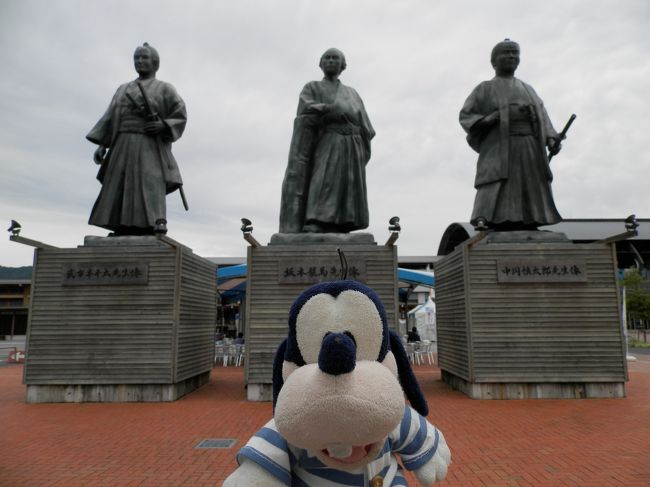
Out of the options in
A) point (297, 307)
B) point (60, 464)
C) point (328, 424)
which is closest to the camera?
point (328, 424)

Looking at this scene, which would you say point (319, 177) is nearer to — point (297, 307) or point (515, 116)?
→ point (515, 116)

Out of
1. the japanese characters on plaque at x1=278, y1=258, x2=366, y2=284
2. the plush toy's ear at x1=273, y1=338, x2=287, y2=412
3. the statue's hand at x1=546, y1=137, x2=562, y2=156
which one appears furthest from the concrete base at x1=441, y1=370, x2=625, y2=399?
the plush toy's ear at x1=273, y1=338, x2=287, y2=412

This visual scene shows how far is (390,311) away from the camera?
7.94 m

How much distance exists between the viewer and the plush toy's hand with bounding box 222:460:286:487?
6.33 feet

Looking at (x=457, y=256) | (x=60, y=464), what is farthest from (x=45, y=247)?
(x=457, y=256)

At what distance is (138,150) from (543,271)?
780 centimetres

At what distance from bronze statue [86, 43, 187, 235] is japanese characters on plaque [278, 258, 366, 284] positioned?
2.64 m

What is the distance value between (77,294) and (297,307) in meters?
7.72

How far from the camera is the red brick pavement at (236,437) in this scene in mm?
4469

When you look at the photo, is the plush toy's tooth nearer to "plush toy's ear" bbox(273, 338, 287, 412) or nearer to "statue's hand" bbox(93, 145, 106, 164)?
"plush toy's ear" bbox(273, 338, 287, 412)

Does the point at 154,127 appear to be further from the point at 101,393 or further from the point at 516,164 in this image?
the point at 516,164

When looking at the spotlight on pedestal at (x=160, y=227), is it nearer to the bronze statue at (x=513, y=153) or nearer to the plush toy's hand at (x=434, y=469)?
the bronze statue at (x=513, y=153)

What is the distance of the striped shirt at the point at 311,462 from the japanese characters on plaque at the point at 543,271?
682 centimetres

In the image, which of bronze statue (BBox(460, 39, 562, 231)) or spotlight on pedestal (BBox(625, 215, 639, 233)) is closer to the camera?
spotlight on pedestal (BBox(625, 215, 639, 233))
